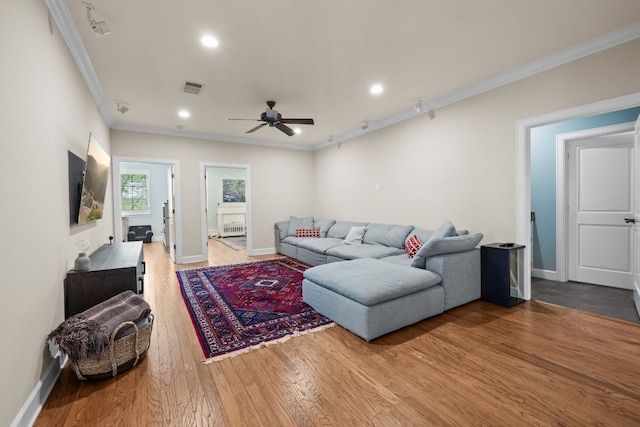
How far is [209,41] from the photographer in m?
2.56

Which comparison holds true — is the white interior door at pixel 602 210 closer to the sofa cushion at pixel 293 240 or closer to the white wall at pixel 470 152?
the white wall at pixel 470 152

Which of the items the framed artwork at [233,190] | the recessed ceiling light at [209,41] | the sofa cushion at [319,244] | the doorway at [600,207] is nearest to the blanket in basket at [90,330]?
the recessed ceiling light at [209,41]

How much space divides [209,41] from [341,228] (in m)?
4.07

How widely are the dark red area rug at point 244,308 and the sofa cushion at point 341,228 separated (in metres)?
1.33

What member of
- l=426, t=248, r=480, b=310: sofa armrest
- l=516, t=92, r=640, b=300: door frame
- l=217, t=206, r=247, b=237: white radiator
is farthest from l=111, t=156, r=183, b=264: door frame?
l=516, t=92, r=640, b=300: door frame

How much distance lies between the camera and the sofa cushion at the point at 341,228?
5.68m

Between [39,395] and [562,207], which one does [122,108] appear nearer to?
[39,395]

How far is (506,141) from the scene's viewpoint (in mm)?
3383

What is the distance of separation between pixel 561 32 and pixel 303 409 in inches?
145

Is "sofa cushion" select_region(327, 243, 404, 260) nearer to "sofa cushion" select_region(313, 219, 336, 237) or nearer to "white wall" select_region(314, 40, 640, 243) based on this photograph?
"white wall" select_region(314, 40, 640, 243)

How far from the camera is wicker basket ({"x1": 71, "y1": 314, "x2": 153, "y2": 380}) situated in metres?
1.86

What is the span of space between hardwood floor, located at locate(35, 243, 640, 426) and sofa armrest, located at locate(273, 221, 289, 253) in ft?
12.8

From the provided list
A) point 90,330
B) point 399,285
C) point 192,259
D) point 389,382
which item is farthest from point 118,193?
point 389,382

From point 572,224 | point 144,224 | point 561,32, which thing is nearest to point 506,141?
point 561,32
